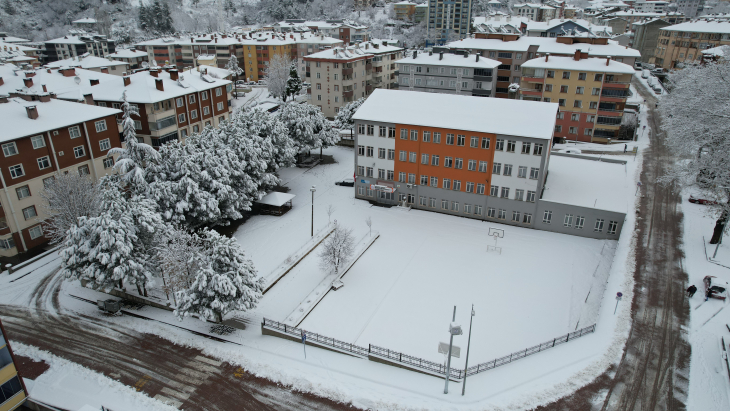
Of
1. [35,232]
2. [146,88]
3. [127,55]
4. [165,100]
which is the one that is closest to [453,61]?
[165,100]

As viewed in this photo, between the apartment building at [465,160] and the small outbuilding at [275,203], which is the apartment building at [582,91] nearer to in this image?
the apartment building at [465,160]

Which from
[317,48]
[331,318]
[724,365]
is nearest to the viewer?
[724,365]

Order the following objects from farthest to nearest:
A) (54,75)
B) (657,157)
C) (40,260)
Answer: (54,75) → (657,157) → (40,260)

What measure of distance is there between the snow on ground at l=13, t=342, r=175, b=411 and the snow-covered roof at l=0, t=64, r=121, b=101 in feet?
123

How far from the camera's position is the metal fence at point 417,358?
2389 centimetres

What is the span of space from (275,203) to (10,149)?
2194 centimetres

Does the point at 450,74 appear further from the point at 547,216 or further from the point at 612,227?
the point at 612,227

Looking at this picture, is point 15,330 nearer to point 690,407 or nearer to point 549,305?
point 549,305

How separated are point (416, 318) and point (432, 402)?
875cm

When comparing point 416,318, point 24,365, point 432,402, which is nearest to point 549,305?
point 416,318

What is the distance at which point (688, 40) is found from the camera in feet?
334

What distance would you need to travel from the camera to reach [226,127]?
4631 centimetres

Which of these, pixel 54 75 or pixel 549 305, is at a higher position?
pixel 54 75

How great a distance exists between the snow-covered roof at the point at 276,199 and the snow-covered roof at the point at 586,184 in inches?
1005
